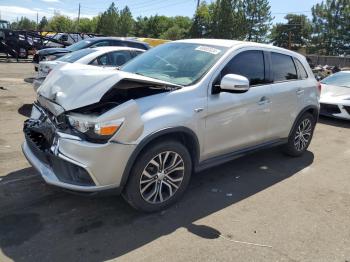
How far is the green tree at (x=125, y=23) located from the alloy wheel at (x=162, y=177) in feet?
248

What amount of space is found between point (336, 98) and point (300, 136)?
14.2 feet

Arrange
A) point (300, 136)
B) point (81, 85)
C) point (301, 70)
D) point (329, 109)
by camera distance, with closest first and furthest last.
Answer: point (81, 85)
point (301, 70)
point (300, 136)
point (329, 109)

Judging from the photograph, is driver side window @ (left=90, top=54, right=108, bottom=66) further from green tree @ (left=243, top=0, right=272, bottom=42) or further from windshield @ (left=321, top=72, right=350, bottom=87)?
green tree @ (left=243, top=0, right=272, bottom=42)

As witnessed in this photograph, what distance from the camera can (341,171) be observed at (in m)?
5.76

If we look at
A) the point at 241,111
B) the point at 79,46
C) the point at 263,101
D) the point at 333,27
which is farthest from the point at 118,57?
the point at 333,27

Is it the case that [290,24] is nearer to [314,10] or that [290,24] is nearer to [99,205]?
[314,10]

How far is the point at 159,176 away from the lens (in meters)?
3.90

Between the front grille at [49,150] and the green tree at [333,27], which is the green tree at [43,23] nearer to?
the green tree at [333,27]

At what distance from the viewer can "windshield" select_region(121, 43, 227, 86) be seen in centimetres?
432

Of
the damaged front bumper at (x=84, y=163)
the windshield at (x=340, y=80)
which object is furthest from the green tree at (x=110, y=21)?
the damaged front bumper at (x=84, y=163)

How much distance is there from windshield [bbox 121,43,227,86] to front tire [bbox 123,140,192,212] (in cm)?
80

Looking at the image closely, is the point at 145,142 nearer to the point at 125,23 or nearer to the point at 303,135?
the point at 303,135

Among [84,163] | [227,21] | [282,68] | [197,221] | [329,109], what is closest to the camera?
[84,163]

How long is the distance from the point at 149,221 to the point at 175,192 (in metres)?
0.46
